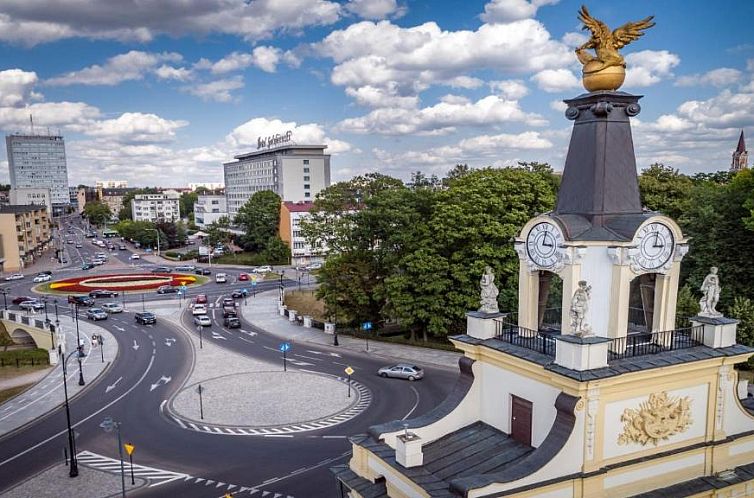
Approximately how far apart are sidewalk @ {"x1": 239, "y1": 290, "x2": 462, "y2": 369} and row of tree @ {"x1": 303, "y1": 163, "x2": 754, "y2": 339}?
2098 mm

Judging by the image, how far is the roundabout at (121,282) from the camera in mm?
85688

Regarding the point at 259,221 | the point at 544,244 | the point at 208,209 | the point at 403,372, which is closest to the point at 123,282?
the point at 259,221

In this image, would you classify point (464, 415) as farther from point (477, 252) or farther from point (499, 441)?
point (477, 252)

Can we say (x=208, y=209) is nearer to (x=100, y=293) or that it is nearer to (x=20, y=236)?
(x=20, y=236)

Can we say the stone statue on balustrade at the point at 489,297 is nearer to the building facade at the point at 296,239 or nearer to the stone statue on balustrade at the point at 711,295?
the stone statue on balustrade at the point at 711,295

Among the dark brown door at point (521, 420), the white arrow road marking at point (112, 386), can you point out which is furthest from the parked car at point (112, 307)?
the dark brown door at point (521, 420)

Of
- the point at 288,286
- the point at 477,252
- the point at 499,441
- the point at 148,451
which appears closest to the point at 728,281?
the point at 477,252

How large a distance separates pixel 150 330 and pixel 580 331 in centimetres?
5586

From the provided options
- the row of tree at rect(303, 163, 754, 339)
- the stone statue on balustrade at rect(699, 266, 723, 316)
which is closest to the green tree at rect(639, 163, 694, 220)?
the row of tree at rect(303, 163, 754, 339)

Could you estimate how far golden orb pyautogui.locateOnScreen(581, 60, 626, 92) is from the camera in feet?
45.2

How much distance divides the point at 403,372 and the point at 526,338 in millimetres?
27508

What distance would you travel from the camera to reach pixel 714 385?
1416 cm

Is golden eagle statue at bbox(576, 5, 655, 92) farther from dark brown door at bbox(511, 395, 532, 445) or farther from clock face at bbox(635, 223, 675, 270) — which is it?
dark brown door at bbox(511, 395, 532, 445)

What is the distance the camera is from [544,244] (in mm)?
14305
